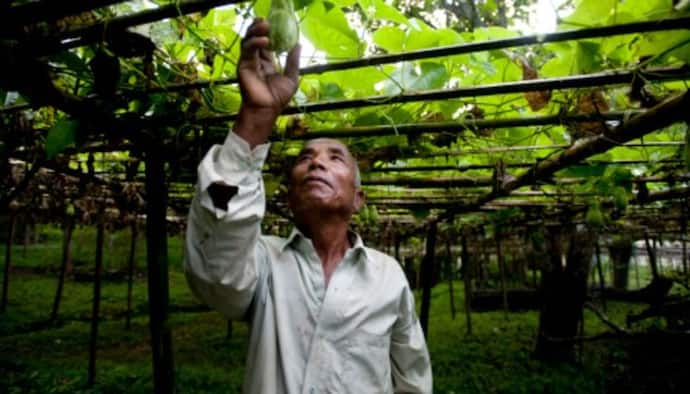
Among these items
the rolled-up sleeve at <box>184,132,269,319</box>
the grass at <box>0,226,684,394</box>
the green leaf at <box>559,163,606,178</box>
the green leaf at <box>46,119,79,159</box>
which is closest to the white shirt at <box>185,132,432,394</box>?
the rolled-up sleeve at <box>184,132,269,319</box>

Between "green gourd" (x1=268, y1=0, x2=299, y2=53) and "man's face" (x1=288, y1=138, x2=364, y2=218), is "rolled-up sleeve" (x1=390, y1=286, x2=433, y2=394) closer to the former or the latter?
"man's face" (x1=288, y1=138, x2=364, y2=218)

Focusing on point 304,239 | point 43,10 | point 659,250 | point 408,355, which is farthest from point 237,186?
point 659,250

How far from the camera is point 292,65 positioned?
891 mm

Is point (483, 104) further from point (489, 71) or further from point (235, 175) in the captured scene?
point (235, 175)

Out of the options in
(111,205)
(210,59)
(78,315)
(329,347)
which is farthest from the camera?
(78,315)

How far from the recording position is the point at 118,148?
1.71m

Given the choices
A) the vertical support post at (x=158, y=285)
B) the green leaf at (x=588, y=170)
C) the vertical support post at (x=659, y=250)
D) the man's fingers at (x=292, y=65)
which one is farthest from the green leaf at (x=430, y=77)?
the vertical support post at (x=659, y=250)

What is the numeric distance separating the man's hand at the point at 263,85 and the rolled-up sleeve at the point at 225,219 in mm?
63

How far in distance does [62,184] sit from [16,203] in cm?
289

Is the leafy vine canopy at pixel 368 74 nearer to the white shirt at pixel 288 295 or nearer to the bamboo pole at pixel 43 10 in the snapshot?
the bamboo pole at pixel 43 10

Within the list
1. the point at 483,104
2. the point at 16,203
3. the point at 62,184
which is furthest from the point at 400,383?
the point at 16,203

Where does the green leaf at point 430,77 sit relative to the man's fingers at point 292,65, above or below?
above

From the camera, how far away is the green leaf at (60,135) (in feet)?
3.92

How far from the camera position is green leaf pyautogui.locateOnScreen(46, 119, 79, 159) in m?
1.20
